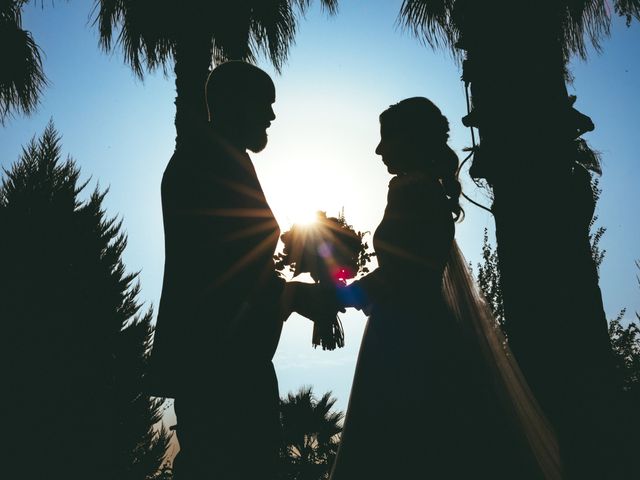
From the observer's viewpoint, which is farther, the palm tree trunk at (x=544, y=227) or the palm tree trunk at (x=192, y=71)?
the palm tree trunk at (x=192, y=71)

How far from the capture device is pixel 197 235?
154 centimetres

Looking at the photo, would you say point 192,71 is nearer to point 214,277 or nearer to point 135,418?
point 214,277

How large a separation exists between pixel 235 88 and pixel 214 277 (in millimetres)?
759

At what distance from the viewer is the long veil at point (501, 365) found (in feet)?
6.32

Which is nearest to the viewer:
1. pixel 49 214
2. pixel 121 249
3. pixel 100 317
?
pixel 100 317

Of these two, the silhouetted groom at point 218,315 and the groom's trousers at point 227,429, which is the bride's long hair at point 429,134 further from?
the groom's trousers at point 227,429

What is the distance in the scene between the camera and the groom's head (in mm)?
1754

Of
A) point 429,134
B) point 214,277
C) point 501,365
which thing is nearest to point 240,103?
point 214,277

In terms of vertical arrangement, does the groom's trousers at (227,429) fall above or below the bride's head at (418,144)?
below

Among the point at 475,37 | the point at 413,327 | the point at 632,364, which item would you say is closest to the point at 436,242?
the point at 413,327

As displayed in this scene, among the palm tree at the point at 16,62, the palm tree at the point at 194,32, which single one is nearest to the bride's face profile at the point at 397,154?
the palm tree at the point at 194,32

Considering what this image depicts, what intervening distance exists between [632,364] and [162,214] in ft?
A: 49.9

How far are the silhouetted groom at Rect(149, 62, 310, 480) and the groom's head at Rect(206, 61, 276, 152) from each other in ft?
0.23

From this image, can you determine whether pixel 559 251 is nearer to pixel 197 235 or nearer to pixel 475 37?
pixel 475 37
